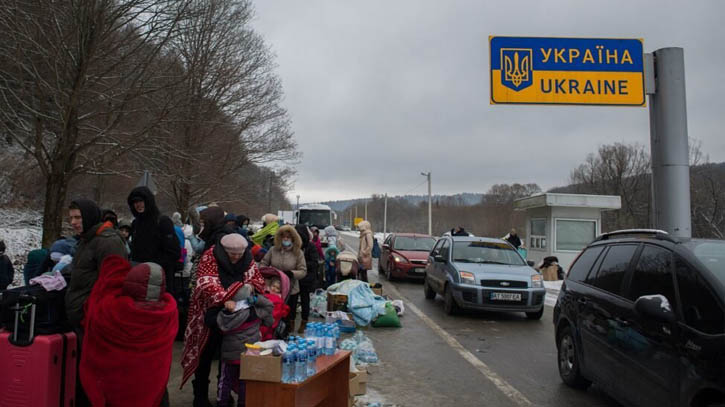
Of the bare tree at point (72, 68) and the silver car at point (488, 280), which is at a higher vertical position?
the bare tree at point (72, 68)

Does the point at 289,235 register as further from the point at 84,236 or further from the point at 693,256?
the point at 693,256

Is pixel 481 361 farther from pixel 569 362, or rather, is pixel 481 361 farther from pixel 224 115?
pixel 224 115

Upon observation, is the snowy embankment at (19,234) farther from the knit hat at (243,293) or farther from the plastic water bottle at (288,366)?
Answer: the plastic water bottle at (288,366)

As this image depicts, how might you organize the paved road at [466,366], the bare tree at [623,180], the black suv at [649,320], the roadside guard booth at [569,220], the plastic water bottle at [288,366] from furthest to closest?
the bare tree at [623,180], the roadside guard booth at [569,220], the paved road at [466,366], the plastic water bottle at [288,366], the black suv at [649,320]

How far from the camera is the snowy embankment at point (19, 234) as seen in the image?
1633 cm

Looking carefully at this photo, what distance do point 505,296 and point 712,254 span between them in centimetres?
567

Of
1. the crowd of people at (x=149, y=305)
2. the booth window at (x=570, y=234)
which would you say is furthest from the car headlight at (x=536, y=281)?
the booth window at (x=570, y=234)

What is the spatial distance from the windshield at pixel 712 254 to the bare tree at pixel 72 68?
10825 mm

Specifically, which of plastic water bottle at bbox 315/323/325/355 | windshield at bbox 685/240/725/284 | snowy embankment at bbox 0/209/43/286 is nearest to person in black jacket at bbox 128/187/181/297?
plastic water bottle at bbox 315/323/325/355

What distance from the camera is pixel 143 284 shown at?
3.58m

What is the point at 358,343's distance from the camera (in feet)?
22.9

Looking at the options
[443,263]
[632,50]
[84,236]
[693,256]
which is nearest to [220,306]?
[84,236]

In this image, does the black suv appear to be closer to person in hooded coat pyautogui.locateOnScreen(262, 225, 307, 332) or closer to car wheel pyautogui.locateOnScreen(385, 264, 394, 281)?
person in hooded coat pyautogui.locateOnScreen(262, 225, 307, 332)

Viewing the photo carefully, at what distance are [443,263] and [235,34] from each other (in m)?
14.4
